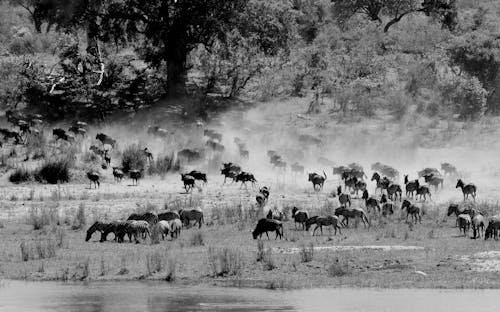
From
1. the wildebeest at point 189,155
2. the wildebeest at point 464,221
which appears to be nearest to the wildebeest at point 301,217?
the wildebeest at point 464,221

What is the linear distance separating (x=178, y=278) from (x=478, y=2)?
5918cm

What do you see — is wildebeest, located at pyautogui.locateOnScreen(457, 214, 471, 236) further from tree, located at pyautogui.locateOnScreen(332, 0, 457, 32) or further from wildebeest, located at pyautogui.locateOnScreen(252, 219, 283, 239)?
tree, located at pyautogui.locateOnScreen(332, 0, 457, 32)

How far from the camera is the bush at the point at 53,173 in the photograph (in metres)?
40.3

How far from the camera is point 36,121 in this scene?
48906 millimetres

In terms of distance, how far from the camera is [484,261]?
24406 millimetres

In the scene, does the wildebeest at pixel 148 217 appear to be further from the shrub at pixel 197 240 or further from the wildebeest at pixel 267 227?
the wildebeest at pixel 267 227

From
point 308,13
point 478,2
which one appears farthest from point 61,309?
point 478,2

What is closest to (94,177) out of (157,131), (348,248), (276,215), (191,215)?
(191,215)

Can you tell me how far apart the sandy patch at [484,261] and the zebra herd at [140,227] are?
8081 mm

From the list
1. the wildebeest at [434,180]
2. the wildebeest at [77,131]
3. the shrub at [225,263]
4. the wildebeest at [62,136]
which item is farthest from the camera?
the wildebeest at [77,131]

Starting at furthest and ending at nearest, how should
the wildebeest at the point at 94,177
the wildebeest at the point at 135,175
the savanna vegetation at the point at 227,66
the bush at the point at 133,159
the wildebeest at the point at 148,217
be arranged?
the savanna vegetation at the point at 227,66 < the bush at the point at 133,159 < the wildebeest at the point at 135,175 < the wildebeest at the point at 94,177 < the wildebeest at the point at 148,217

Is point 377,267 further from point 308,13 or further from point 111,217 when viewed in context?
point 308,13

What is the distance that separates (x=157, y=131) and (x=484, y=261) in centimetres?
2720

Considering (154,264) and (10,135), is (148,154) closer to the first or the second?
(10,135)
